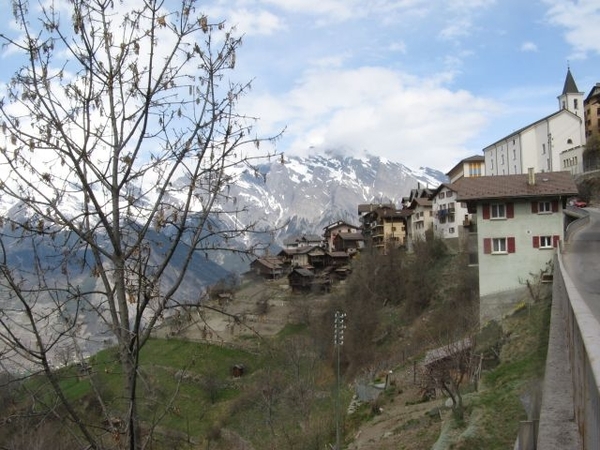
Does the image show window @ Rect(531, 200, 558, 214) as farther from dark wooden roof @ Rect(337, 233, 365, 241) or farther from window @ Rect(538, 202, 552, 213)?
dark wooden roof @ Rect(337, 233, 365, 241)

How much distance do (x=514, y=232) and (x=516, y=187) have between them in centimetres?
281

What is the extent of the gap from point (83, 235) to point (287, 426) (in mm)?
38362

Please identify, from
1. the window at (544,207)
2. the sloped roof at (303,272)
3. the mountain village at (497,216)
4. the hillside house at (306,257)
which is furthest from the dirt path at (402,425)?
the hillside house at (306,257)

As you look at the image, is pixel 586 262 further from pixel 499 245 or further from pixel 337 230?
pixel 337 230

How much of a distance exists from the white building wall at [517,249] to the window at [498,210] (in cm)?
27

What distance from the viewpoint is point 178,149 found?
16.9 ft

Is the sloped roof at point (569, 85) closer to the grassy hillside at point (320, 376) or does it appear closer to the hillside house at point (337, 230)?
the hillside house at point (337, 230)

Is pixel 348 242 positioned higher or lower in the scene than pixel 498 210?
lower

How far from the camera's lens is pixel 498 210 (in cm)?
3619

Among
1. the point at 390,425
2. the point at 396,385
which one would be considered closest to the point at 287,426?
the point at 396,385

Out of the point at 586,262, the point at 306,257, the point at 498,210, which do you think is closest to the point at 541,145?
the point at 306,257

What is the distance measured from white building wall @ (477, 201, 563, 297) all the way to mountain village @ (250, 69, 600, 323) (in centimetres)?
6

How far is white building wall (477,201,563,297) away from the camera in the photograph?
116 ft

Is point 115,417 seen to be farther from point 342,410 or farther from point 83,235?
point 342,410
